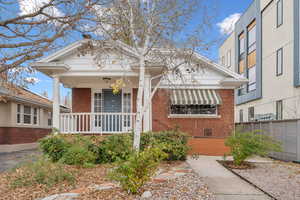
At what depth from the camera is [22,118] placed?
15.7 meters

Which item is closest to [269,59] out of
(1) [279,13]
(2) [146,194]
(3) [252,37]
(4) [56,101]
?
(1) [279,13]

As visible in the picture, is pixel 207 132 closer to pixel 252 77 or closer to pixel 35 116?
pixel 35 116

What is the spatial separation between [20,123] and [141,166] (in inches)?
542

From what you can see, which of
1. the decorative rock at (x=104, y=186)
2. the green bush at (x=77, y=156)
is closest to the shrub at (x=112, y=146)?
the green bush at (x=77, y=156)

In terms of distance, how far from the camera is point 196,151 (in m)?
10.8

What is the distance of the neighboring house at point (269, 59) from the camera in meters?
15.3

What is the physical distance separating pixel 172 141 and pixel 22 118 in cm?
1176

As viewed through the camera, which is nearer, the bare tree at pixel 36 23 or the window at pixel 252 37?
the bare tree at pixel 36 23

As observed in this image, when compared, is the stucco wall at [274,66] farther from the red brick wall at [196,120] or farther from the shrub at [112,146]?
the shrub at [112,146]

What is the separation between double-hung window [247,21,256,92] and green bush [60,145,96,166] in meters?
18.8

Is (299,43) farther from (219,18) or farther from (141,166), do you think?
(141,166)

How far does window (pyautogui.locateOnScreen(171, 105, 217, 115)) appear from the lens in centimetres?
1221

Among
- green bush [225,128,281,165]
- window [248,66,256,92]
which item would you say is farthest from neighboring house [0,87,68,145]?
window [248,66,256,92]

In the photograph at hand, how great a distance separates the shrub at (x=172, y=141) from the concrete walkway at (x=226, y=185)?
792mm
